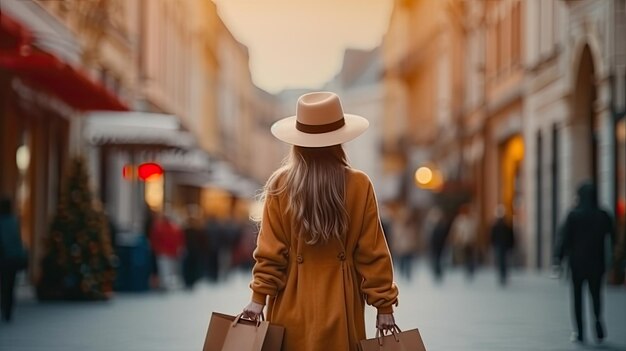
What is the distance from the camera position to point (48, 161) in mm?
29016

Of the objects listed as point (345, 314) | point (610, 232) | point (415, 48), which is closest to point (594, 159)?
point (610, 232)

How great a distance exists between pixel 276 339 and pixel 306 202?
25.5 inches

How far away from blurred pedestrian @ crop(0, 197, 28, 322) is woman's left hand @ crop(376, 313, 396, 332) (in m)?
10.9

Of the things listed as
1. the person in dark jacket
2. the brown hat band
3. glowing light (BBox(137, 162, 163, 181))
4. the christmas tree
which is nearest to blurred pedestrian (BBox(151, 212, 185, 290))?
glowing light (BBox(137, 162, 163, 181))

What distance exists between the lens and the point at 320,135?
664 centimetres

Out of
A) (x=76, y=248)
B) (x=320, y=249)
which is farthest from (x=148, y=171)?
(x=320, y=249)

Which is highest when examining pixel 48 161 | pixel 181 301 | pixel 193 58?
pixel 193 58

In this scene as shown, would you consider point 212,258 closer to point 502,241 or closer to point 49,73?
point 502,241

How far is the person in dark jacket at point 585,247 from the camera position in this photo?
13.9 m

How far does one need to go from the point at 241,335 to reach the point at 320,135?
1.02 m

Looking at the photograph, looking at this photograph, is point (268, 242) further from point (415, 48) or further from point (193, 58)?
point (415, 48)

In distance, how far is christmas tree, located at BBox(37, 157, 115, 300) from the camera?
844 inches

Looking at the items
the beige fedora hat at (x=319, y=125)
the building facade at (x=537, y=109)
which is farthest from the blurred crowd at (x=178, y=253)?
the beige fedora hat at (x=319, y=125)

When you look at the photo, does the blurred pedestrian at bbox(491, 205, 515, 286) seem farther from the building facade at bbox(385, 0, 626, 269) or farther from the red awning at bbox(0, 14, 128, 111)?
the red awning at bbox(0, 14, 128, 111)
